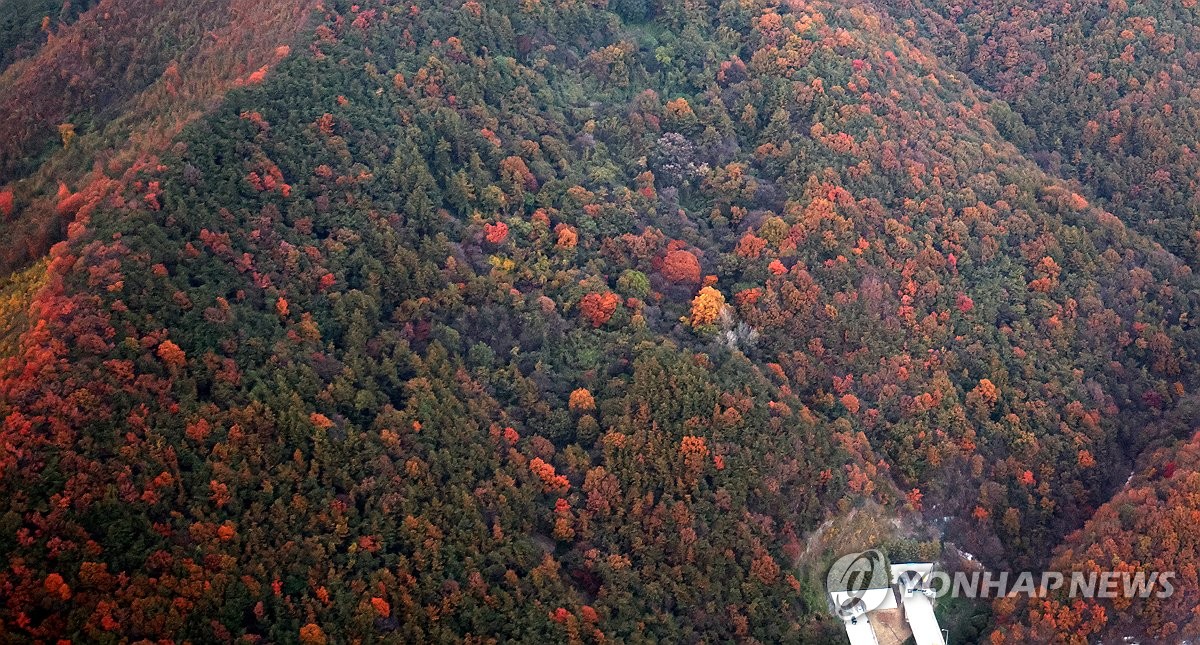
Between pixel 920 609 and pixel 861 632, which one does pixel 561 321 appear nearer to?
pixel 861 632

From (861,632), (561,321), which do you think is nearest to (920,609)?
(861,632)

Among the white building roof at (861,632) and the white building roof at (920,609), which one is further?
the white building roof at (920,609)

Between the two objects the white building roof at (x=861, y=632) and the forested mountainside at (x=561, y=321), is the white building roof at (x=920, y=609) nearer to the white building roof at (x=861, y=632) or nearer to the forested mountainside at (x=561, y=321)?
the white building roof at (x=861, y=632)

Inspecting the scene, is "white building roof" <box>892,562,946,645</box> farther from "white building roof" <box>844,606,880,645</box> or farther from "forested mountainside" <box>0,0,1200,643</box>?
"forested mountainside" <box>0,0,1200,643</box>

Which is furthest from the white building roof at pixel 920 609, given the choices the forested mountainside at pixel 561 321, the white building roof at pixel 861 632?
the forested mountainside at pixel 561 321

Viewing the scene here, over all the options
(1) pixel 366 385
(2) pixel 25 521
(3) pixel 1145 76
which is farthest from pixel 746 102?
(2) pixel 25 521

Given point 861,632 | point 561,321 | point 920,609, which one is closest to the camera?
point 861,632

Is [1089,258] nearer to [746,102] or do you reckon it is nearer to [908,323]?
[908,323]

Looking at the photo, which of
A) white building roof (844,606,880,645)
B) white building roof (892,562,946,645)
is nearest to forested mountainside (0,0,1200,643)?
white building roof (844,606,880,645)
